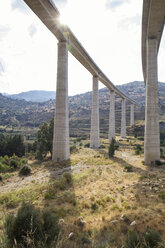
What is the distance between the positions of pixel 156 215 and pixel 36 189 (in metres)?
9.30

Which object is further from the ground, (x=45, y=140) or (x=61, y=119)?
(x=61, y=119)

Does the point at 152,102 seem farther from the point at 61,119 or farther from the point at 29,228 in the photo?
the point at 29,228

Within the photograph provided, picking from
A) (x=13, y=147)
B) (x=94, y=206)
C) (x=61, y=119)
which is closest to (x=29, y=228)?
(x=94, y=206)

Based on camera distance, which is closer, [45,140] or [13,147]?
[45,140]

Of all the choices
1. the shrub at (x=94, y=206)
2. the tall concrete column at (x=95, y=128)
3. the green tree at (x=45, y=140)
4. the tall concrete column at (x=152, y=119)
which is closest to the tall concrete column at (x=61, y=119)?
the green tree at (x=45, y=140)

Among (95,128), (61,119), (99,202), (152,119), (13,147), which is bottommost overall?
(99,202)

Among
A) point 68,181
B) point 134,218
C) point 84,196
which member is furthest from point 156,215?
point 68,181

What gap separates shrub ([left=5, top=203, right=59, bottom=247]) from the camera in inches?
223

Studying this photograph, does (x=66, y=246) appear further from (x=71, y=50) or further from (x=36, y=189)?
(x=71, y=50)

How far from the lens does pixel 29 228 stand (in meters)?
5.89

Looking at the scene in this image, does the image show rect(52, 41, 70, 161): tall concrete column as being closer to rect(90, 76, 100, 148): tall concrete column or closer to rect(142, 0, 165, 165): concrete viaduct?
rect(142, 0, 165, 165): concrete viaduct

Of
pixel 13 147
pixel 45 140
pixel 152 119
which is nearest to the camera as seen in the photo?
pixel 152 119

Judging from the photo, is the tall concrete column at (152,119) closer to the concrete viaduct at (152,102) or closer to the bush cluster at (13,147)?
the concrete viaduct at (152,102)

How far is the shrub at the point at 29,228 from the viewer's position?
18.6 feet
